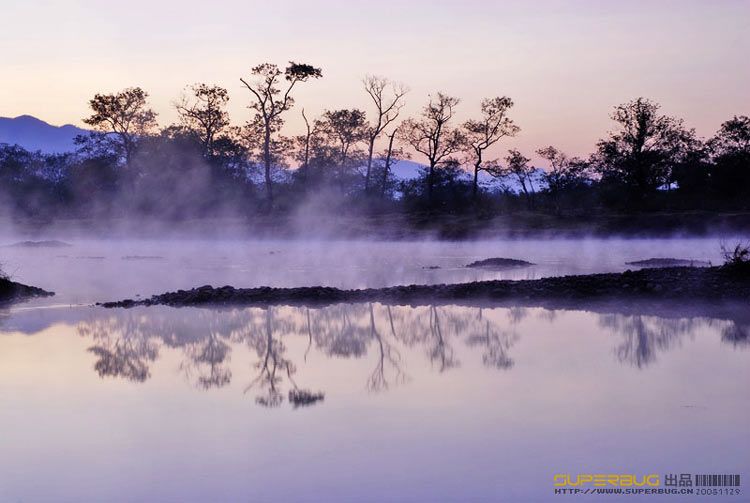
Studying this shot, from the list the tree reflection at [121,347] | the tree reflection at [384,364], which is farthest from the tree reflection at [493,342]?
the tree reflection at [121,347]

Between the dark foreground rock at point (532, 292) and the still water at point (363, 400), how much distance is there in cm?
83

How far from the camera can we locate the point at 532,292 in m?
17.5

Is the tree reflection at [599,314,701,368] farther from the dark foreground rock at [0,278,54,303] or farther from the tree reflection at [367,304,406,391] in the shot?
the dark foreground rock at [0,278,54,303]

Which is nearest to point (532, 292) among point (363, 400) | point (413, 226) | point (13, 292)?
point (363, 400)

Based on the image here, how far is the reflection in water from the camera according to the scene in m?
10.2

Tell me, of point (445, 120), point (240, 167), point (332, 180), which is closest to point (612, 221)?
point (445, 120)

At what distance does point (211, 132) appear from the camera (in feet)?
209

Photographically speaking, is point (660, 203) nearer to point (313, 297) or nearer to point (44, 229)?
point (313, 297)

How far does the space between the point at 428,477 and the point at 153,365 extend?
607 cm

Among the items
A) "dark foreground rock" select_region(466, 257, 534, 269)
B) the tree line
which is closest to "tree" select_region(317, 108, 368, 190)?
the tree line

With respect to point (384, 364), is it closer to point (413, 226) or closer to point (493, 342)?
point (493, 342)

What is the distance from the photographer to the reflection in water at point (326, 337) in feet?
33.4

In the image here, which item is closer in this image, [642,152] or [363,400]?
[363,400]

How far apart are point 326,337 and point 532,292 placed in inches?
247
